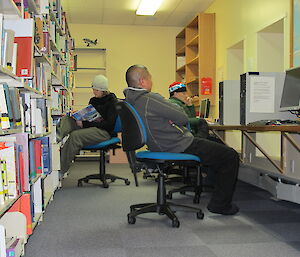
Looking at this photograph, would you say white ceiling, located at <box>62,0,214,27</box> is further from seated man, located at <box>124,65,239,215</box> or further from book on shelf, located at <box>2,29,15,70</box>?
book on shelf, located at <box>2,29,15,70</box>

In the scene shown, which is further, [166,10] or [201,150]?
[166,10]

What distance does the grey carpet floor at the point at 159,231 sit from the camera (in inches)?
79.5

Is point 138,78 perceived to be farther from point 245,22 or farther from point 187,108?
point 245,22

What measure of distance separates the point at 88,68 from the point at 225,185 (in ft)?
17.3

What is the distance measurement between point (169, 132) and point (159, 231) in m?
0.64

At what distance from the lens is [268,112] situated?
3090 millimetres

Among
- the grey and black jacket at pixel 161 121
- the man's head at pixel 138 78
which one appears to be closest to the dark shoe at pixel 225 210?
the grey and black jacket at pixel 161 121

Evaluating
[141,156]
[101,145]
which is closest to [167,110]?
[141,156]

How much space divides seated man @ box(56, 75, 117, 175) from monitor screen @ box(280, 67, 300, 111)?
1781 mm

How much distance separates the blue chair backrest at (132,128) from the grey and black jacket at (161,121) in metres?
0.05

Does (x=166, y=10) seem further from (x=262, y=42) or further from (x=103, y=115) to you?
(x=103, y=115)

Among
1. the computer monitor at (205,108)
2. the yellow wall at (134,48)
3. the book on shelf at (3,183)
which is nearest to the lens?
the book on shelf at (3,183)

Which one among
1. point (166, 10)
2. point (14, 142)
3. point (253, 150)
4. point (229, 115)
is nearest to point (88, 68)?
point (166, 10)

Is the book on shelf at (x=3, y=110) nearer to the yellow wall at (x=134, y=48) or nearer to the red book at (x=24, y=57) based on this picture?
→ the red book at (x=24, y=57)
